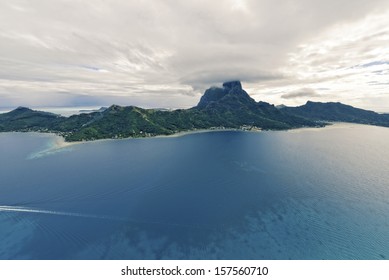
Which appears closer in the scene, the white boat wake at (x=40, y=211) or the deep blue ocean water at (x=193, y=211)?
the deep blue ocean water at (x=193, y=211)

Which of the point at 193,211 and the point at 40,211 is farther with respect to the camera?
the point at 193,211

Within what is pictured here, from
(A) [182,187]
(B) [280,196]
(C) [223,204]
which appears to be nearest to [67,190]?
(A) [182,187]

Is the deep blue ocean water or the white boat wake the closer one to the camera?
the deep blue ocean water

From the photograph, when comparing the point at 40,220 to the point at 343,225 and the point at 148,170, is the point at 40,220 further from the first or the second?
the point at 343,225

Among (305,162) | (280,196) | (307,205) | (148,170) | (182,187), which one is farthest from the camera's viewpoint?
(305,162)

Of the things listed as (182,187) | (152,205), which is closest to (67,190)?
(152,205)

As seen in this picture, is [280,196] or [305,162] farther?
[305,162]

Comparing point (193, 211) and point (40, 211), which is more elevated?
point (193, 211)
